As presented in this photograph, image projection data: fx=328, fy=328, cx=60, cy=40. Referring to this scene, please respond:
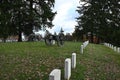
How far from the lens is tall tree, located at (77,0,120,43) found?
252 ft

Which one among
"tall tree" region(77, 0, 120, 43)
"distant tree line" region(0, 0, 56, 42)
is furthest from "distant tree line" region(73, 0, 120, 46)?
"distant tree line" region(0, 0, 56, 42)

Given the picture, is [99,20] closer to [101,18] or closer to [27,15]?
[101,18]

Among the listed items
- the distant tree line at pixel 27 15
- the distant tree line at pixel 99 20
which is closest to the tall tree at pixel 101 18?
the distant tree line at pixel 99 20

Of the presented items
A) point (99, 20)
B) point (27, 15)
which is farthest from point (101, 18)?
point (27, 15)

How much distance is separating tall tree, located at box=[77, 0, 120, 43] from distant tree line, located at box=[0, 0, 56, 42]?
69.6 ft

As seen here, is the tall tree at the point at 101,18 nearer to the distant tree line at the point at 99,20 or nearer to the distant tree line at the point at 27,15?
the distant tree line at the point at 99,20

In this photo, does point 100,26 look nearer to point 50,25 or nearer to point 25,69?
point 50,25

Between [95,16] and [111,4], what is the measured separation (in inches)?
214

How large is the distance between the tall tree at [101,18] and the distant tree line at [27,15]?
835 inches

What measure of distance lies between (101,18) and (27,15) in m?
26.8

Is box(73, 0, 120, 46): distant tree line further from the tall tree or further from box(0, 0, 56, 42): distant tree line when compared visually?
box(0, 0, 56, 42): distant tree line

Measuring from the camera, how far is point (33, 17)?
183 ft

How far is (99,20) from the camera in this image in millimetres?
78188

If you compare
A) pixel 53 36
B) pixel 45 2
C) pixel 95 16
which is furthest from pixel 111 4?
pixel 53 36
